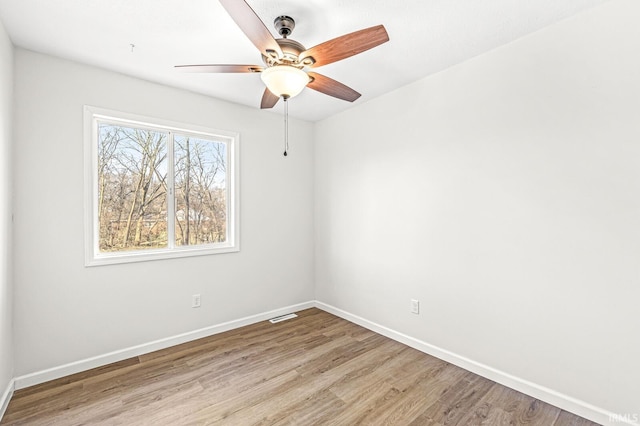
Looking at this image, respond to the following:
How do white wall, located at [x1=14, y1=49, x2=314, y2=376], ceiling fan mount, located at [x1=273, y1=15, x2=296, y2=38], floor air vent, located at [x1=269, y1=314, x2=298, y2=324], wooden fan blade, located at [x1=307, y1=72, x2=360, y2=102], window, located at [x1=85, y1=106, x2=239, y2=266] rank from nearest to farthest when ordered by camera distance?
1. ceiling fan mount, located at [x1=273, y1=15, x2=296, y2=38]
2. wooden fan blade, located at [x1=307, y1=72, x2=360, y2=102]
3. white wall, located at [x1=14, y1=49, x2=314, y2=376]
4. window, located at [x1=85, y1=106, x2=239, y2=266]
5. floor air vent, located at [x1=269, y1=314, x2=298, y2=324]

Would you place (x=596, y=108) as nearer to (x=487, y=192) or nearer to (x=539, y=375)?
(x=487, y=192)

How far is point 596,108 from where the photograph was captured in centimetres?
178

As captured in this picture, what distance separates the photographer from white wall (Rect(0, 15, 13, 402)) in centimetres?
189

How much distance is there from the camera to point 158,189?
2865 mm

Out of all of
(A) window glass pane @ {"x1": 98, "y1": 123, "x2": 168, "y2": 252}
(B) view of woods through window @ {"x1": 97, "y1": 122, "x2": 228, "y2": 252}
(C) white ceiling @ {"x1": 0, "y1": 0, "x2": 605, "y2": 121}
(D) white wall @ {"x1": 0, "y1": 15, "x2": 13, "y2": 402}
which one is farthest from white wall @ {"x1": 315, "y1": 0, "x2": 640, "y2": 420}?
(D) white wall @ {"x1": 0, "y1": 15, "x2": 13, "y2": 402}

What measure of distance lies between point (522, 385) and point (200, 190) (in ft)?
10.6

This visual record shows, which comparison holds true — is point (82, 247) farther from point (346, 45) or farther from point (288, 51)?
point (346, 45)

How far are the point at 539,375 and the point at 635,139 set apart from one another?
1573 mm

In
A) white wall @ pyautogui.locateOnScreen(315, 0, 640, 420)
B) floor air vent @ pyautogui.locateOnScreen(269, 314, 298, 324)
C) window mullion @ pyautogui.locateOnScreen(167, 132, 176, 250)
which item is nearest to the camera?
white wall @ pyautogui.locateOnScreen(315, 0, 640, 420)

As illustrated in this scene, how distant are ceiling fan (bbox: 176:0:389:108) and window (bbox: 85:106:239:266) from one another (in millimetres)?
1218

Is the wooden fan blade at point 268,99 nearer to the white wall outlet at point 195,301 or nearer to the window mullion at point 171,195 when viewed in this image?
the window mullion at point 171,195

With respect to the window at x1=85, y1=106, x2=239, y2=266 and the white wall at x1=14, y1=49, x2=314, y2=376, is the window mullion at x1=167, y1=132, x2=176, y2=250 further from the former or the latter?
the white wall at x1=14, y1=49, x2=314, y2=376

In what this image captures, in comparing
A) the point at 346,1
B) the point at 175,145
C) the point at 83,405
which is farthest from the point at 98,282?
the point at 346,1

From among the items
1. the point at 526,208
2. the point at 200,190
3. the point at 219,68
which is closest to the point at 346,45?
the point at 219,68
